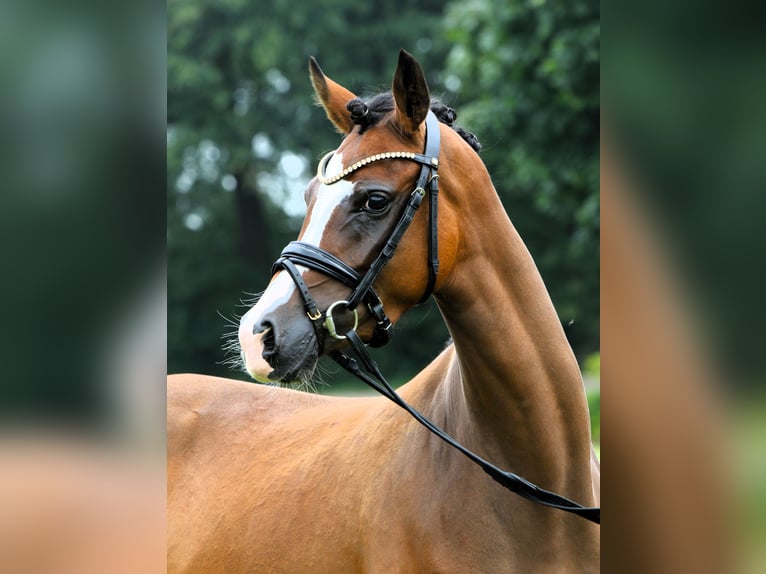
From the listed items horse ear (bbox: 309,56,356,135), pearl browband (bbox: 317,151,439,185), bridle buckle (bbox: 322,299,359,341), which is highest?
horse ear (bbox: 309,56,356,135)

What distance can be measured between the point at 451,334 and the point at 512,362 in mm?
227

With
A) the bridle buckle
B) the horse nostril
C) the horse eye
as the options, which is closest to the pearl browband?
the horse eye

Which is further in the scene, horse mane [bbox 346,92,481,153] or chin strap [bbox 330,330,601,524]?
horse mane [bbox 346,92,481,153]

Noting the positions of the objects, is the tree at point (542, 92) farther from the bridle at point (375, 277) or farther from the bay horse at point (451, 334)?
the bridle at point (375, 277)

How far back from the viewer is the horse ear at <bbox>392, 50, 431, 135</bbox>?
269cm

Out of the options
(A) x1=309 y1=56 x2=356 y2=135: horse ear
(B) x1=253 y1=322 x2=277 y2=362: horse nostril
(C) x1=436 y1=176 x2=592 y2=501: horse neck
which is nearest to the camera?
(B) x1=253 y1=322 x2=277 y2=362: horse nostril

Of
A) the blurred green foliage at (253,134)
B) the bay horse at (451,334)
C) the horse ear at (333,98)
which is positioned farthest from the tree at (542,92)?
the bay horse at (451,334)

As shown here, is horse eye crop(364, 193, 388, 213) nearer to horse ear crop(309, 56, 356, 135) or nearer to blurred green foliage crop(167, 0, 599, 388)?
horse ear crop(309, 56, 356, 135)

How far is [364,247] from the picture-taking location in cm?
270
